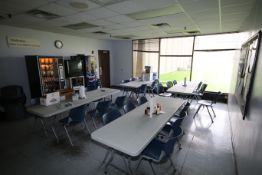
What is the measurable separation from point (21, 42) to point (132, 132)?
4921 millimetres

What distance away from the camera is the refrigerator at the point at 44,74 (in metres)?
4.49

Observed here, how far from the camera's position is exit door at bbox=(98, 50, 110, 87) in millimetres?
7605

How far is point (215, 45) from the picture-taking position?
572 cm

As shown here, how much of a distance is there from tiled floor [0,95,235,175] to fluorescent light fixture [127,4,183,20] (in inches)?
111

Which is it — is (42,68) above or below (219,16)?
below

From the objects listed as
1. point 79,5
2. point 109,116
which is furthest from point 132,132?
point 79,5

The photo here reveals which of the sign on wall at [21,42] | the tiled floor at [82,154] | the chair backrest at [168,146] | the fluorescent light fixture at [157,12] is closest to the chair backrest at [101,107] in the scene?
the tiled floor at [82,154]

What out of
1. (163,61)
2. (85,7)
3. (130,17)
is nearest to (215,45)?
(163,61)

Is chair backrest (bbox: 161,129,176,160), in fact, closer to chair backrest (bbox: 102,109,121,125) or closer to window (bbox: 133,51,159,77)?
chair backrest (bbox: 102,109,121,125)

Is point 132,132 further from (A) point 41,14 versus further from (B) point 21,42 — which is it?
(B) point 21,42

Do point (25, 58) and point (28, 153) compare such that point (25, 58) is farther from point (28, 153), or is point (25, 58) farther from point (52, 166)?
point (52, 166)

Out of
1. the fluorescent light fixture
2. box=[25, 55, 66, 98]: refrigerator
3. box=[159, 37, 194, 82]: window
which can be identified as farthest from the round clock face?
box=[159, 37, 194, 82]: window

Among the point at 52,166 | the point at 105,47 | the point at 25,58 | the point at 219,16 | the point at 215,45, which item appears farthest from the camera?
the point at 105,47

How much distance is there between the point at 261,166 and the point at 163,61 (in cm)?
626
